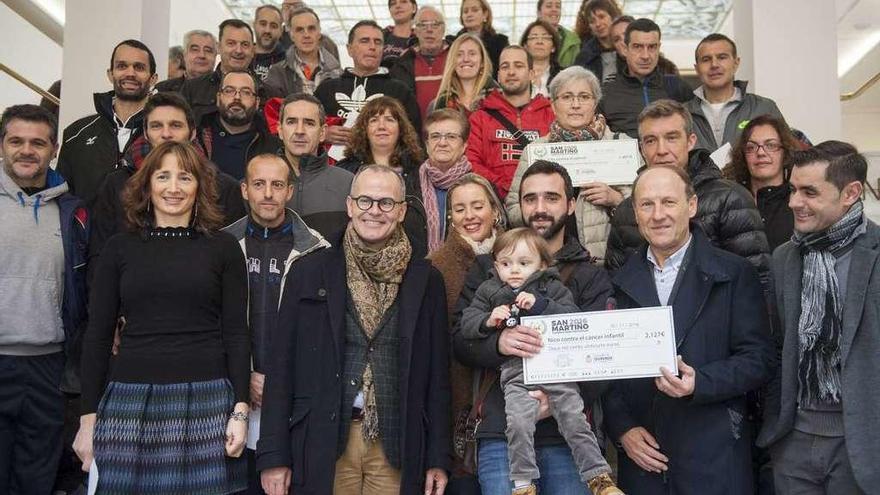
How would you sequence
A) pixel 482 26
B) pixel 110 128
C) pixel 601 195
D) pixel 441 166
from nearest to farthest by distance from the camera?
pixel 601 195
pixel 441 166
pixel 110 128
pixel 482 26

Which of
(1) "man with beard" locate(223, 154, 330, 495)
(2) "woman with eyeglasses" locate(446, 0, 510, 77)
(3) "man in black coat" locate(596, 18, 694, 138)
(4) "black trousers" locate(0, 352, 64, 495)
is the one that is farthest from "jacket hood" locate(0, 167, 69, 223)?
(2) "woman with eyeglasses" locate(446, 0, 510, 77)

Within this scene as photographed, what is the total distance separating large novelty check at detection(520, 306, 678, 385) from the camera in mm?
3199

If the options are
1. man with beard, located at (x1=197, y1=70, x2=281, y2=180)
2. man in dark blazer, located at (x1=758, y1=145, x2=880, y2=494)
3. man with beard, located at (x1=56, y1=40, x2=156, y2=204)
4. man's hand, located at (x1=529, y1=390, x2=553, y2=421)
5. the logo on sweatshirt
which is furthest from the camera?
the logo on sweatshirt

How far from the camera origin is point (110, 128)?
210 inches

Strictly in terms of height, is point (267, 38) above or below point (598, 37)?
above

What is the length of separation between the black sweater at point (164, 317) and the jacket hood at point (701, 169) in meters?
2.32

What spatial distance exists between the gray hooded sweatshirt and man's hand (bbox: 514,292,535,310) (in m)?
2.36

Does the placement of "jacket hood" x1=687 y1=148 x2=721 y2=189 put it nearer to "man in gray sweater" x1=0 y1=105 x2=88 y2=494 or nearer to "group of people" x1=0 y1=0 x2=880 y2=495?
"group of people" x1=0 y1=0 x2=880 y2=495

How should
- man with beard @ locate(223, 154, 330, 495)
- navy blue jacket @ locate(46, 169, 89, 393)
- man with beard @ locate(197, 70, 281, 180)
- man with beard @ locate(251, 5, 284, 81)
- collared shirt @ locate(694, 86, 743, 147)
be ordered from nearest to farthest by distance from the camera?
1. man with beard @ locate(223, 154, 330, 495)
2. navy blue jacket @ locate(46, 169, 89, 393)
3. man with beard @ locate(197, 70, 281, 180)
4. collared shirt @ locate(694, 86, 743, 147)
5. man with beard @ locate(251, 5, 284, 81)

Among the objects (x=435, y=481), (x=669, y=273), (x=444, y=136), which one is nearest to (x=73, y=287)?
(x=435, y=481)

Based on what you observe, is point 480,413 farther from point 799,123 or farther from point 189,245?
point 799,123

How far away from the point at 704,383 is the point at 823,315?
0.55 meters

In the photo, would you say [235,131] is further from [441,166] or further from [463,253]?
[463,253]

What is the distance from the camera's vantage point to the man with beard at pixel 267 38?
7.64 metres
